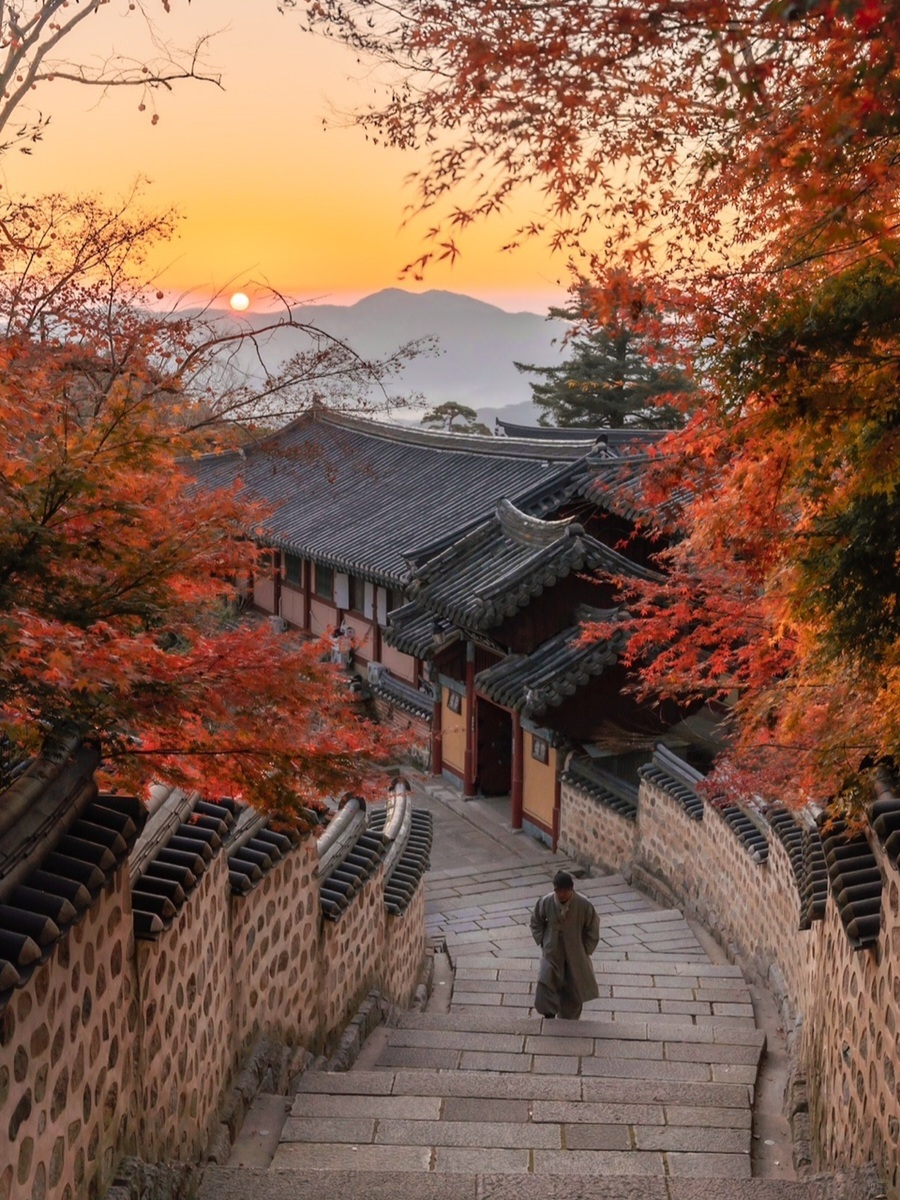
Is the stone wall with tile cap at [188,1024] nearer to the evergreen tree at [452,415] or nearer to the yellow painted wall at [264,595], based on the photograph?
the yellow painted wall at [264,595]

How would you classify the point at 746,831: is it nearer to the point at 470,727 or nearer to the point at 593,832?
the point at 593,832

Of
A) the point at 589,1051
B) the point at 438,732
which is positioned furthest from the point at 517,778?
the point at 589,1051

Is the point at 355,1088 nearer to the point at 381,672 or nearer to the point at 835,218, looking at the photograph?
the point at 835,218

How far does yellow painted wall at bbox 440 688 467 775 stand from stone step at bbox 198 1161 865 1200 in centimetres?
1557

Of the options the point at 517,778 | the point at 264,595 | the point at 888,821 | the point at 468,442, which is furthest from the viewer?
the point at 264,595

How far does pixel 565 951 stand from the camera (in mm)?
10500

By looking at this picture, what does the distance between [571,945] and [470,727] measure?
11.0m

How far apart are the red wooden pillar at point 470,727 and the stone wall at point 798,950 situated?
3080 mm

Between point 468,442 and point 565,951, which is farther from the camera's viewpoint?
point 468,442

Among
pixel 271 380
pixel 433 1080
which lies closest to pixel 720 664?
pixel 433 1080

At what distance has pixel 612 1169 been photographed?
684 centimetres

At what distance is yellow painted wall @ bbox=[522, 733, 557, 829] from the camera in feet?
62.8

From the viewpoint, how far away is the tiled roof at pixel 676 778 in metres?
15.0

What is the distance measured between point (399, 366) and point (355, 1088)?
28.4 ft
